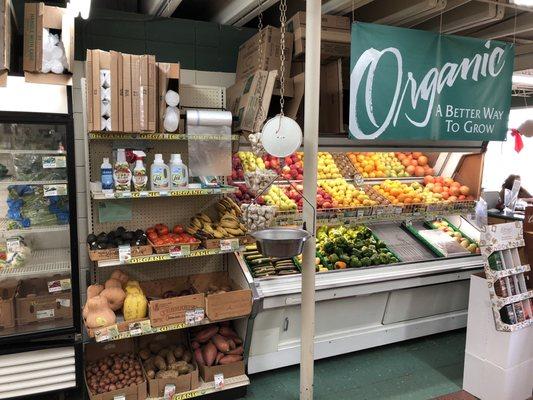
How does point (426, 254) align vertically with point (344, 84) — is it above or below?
below

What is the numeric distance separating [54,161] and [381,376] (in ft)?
10.1

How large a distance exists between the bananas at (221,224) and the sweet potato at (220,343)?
0.86 metres

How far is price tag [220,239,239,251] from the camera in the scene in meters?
3.18

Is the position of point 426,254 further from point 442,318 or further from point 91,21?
point 91,21

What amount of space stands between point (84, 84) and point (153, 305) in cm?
161

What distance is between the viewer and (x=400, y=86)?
353cm

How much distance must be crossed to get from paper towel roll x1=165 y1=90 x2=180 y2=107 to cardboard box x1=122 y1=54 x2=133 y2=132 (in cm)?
27

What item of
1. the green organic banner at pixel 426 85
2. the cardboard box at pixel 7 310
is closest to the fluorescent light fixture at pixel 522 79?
the green organic banner at pixel 426 85

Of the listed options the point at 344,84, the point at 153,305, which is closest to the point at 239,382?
the point at 153,305

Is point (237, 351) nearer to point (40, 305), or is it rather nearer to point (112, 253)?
point (112, 253)

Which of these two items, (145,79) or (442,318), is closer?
(145,79)

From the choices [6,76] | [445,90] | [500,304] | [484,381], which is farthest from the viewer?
[445,90]

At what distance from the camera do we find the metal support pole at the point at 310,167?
279 centimetres

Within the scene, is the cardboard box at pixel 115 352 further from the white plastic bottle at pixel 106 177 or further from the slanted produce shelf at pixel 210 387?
the white plastic bottle at pixel 106 177
